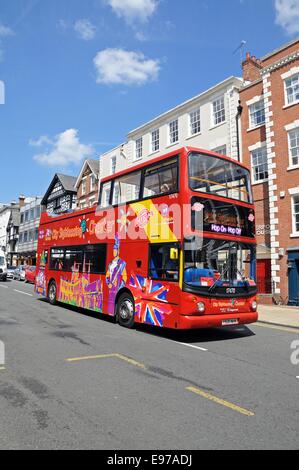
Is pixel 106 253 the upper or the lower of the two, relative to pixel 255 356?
upper

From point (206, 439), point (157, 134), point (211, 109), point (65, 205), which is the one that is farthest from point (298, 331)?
point (65, 205)

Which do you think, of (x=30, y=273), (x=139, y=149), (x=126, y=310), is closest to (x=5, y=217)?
(x=30, y=273)

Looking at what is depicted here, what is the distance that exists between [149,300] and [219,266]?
6.46ft

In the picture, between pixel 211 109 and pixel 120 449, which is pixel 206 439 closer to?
pixel 120 449

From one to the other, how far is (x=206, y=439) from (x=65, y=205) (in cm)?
4174

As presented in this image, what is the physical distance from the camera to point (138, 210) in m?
9.84

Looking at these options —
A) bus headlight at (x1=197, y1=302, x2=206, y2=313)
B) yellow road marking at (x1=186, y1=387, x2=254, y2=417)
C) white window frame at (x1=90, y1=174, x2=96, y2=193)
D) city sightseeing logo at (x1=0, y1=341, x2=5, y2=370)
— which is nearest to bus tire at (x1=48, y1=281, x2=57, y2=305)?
city sightseeing logo at (x1=0, y1=341, x2=5, y2=370)

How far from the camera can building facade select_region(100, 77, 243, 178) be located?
68.8 ft

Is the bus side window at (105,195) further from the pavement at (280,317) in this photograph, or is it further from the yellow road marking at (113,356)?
the pavement at (280,317)

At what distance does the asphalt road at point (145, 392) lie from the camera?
349 cm

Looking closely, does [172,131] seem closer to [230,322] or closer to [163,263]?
[163,263]

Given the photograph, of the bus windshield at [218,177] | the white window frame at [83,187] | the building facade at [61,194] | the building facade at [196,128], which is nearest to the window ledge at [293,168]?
the building facade at [196,128]

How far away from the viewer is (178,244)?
8156 millimetres

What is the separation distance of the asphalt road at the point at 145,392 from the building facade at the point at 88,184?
89.6 ft
